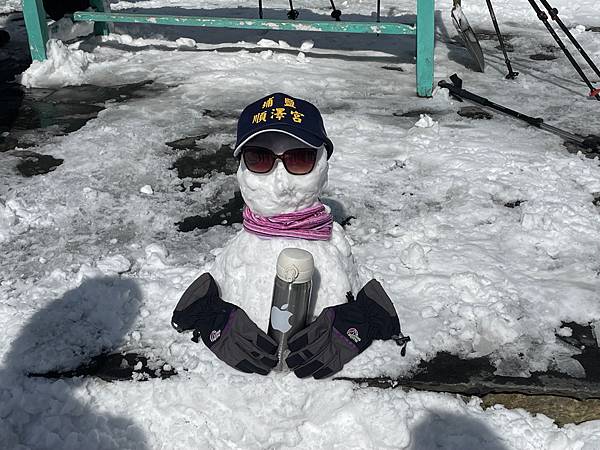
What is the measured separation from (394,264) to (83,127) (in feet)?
9.67

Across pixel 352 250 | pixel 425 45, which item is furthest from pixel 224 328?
pixel 425 45

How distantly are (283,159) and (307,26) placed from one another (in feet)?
12.2

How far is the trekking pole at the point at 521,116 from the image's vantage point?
424cm

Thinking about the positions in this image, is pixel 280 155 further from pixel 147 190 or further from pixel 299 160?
pixel 147 190

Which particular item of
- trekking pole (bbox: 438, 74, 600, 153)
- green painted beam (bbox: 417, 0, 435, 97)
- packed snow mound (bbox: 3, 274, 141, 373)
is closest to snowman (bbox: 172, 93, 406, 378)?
packed snow mound (bbox: 3, 274, 141, 373)

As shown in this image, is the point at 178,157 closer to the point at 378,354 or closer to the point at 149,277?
the point at 149,277

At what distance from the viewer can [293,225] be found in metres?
2.37

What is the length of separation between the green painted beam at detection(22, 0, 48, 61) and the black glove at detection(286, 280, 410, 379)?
483 cm

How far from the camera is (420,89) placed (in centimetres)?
539

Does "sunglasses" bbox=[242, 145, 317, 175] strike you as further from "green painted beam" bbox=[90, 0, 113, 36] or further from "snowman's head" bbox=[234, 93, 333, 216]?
→ "green painted beam" bbox=[90, 0, 113, 36]

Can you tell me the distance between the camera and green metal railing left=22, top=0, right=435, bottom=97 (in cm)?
530

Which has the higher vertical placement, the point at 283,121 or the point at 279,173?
the point at 283,121

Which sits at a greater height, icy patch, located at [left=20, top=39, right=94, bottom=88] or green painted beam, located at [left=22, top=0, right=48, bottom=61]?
green painted beam, located at [left=22, top=0, right=48, bottom=61]

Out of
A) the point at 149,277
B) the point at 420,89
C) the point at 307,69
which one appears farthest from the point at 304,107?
the point at 307,69
